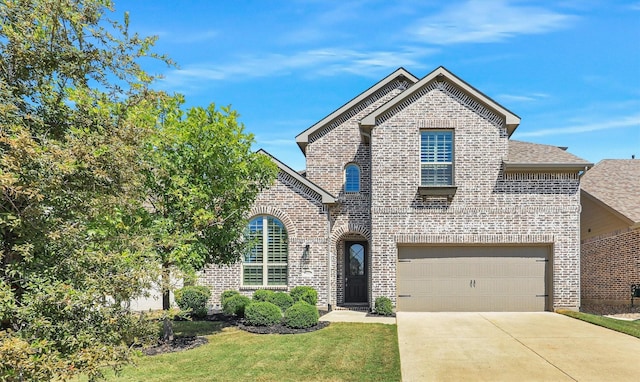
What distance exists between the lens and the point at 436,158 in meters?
16.3

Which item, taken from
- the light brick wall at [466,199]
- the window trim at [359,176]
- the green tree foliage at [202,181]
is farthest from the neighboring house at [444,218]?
the green tree foliage at [202,181]

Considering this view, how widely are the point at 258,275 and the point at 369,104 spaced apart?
8.34 metres

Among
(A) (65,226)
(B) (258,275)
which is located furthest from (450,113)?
(A) (65,226)

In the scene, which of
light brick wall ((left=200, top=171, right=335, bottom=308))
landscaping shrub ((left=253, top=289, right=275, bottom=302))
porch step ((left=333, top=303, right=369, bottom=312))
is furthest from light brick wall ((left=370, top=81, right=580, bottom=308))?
landscaping shrub ((left=253, top=289, right=275, bottom=302))

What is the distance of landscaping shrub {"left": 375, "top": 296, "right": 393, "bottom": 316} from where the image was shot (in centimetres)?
1544

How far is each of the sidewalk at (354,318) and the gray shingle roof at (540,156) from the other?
22.2 ft

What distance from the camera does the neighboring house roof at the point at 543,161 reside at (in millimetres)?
15516

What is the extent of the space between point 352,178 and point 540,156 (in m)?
6.76

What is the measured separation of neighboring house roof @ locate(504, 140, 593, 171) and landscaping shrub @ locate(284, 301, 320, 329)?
8.29 metres

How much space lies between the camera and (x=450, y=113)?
1620 cm

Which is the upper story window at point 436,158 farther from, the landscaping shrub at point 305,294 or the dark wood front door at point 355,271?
the landscaping shrub at point 305,294

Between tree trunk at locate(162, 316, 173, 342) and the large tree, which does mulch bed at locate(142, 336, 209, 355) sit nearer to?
tree trunk at locate(162, 316, 173, 342)

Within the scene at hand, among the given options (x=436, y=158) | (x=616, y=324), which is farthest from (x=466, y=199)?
(x=616, y=324)

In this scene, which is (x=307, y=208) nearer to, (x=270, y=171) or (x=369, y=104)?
(x=270, y=171)
